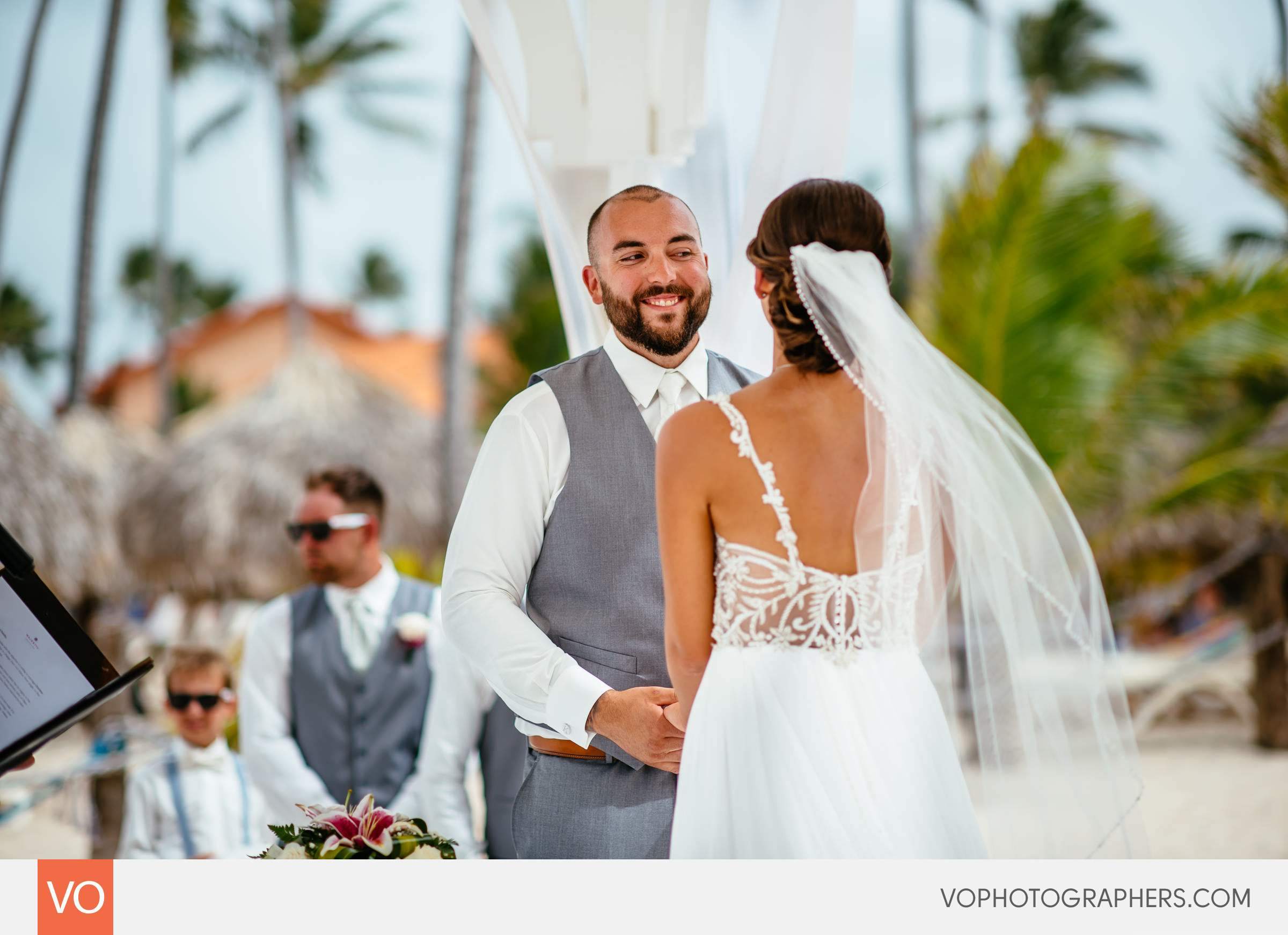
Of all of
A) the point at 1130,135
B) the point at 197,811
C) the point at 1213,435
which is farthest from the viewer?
Answer: the point at 1130,135

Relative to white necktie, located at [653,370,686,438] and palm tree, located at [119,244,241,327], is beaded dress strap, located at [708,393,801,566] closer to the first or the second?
white necktie, located at [653,370,686,438]

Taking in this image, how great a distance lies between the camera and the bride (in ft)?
6.73

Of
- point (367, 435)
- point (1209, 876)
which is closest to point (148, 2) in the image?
point (367, 435)

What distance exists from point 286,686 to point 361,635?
0.31m

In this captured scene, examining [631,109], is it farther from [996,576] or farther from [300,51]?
[300,51]

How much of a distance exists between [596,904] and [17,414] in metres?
10.3

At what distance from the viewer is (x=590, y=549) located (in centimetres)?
253

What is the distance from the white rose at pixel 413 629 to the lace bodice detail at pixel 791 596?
2.02 meters

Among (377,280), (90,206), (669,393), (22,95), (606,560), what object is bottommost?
(606,560)

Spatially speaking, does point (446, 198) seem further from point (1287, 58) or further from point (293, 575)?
point (1287, 58)

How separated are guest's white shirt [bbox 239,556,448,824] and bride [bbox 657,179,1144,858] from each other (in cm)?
189

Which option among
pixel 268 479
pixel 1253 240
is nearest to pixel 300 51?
pixel 268 479

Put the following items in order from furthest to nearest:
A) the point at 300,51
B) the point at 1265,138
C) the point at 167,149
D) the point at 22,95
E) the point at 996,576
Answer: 1. the point at 167,149
2. the point at 300,51
3. the point at 22,95
4. the point at 1265,138
5. the point at 996,576

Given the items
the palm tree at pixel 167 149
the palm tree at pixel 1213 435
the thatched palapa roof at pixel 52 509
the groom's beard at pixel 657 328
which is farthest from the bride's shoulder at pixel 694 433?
the palm tree at pixel 167 149
